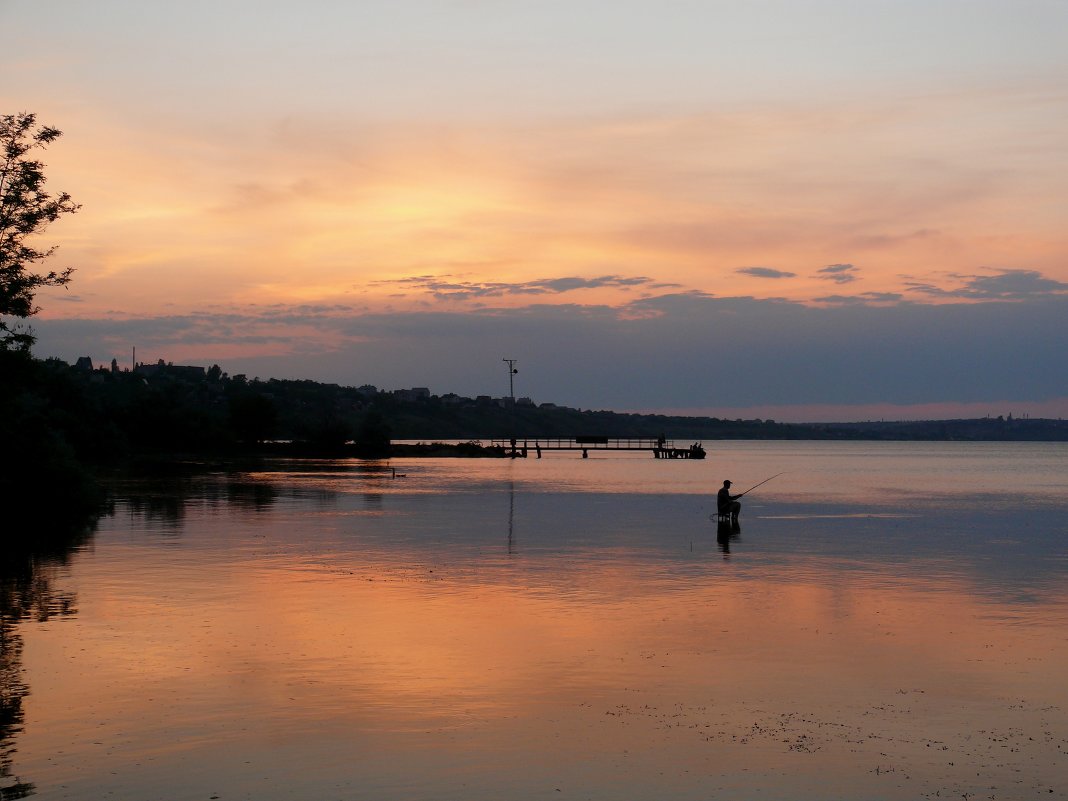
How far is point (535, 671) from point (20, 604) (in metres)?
12.0

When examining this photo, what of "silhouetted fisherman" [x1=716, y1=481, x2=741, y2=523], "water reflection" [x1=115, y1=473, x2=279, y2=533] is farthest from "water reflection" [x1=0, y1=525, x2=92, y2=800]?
"silhouetted fisherman" [x1=716, y1=481, x2=741, y2=523]

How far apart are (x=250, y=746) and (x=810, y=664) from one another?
947 centimetres

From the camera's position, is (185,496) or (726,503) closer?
(726,503)

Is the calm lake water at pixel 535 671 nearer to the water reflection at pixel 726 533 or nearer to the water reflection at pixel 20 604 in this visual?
the water reflection at pixel 20 604

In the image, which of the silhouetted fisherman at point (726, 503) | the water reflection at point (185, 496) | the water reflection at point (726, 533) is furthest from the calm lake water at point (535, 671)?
the water reflection at point (185, 496)

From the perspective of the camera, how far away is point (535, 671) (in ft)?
57.8

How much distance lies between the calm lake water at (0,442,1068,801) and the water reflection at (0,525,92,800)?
0.40 feet

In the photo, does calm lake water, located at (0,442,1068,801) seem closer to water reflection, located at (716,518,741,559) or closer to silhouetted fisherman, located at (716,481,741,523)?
water reflection, located at (716,518,741,559)

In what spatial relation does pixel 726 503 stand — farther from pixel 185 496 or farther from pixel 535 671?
pixel 185 496

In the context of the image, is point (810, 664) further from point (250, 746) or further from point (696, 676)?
point (250, 746)

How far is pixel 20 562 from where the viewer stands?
30.5 metres

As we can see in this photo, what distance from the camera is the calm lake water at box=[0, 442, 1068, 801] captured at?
12.3 meters

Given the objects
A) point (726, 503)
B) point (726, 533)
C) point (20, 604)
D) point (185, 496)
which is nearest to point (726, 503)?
point (726, 503)

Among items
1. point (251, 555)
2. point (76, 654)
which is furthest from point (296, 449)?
point (76, 654)
